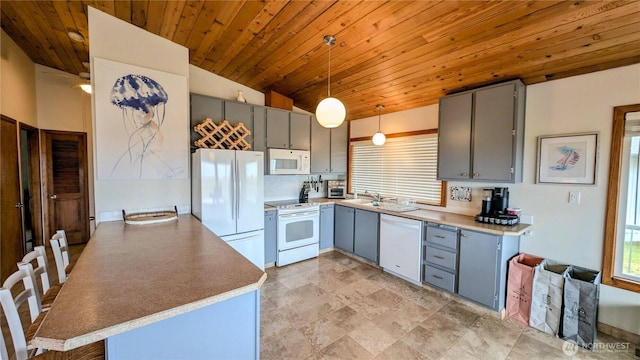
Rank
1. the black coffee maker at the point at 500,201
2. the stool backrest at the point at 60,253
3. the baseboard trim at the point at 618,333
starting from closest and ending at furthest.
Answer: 1. the stool backrest at the point at 60,253
2. the baseboard trim at the point at 618,333
3. the black coffee maker at the point at 500,201

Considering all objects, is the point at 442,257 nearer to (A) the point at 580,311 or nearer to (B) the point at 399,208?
(B) the point at 399,208

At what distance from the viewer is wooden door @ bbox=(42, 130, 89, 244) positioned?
4227 millimetres

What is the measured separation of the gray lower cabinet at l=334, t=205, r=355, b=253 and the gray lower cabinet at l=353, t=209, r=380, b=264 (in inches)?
3.6

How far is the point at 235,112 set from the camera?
11.5 ft

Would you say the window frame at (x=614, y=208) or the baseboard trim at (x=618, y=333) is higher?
the window frame at (x=614, y=208)

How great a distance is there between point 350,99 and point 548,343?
11.3 feet

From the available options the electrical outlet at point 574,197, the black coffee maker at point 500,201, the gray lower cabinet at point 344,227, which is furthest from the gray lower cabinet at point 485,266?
the gray lower cabinet at point 344,227

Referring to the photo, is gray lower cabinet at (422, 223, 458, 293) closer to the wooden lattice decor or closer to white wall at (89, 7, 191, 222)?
the wooden lattice decor

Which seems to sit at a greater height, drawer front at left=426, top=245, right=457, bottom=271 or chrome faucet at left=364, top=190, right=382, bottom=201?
chrome faucet at left=364, top=190, right=382, bottom=201

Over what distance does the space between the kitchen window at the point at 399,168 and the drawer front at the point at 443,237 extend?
0.68 metres

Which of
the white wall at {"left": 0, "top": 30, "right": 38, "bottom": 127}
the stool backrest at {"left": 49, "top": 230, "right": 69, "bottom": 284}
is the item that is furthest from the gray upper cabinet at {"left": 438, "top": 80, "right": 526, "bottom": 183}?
the white wall at {"left": 0, "top": 30, "right": 38, "bottom": 127}

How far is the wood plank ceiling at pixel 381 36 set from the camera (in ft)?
6.15

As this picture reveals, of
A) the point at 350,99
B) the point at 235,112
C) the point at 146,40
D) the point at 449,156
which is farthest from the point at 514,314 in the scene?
the point at 146,40

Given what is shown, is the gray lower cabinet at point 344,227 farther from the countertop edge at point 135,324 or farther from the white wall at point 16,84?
the white wall at point 16,84
